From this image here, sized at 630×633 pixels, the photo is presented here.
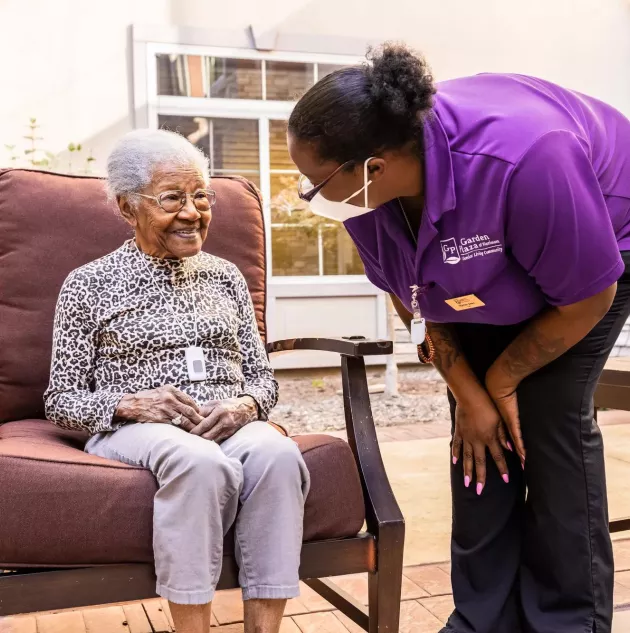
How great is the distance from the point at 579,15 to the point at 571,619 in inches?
247

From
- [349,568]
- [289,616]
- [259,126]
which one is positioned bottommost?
[289,616]

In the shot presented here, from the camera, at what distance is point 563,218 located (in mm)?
1241

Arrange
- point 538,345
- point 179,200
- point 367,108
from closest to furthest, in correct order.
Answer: point 367,108 < point 538,345 < point 179,200

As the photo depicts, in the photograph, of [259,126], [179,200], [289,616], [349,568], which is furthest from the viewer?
[259,126]

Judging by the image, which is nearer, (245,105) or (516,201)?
(516,201)

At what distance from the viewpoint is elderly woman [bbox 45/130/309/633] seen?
1446 millimetres

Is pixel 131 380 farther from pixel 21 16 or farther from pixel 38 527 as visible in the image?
pixel 21 16

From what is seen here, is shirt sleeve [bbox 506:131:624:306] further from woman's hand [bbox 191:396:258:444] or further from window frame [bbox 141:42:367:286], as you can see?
window frame [bbox 141:42:367:286]

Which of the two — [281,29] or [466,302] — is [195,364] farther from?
[281,29]

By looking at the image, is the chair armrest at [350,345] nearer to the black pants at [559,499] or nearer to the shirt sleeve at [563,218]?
the black pants at [559,499]

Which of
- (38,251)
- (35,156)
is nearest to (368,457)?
(38,251)

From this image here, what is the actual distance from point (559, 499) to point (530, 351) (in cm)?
30

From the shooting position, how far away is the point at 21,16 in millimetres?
5598

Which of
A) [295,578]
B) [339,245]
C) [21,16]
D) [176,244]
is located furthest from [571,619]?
[21,16]
